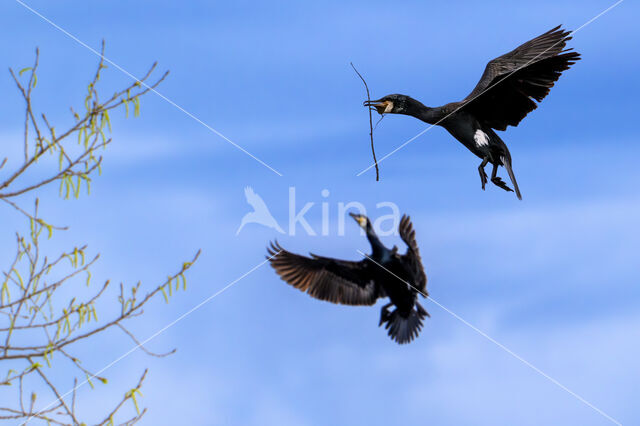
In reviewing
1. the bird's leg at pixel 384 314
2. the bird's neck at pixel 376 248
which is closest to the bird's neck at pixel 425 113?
the bird's neck at pixel 376 248

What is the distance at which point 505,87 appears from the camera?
31.8ft

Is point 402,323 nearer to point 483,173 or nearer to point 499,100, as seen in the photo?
point 483,173

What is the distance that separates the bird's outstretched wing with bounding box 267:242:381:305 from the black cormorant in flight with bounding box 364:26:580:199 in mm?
2033

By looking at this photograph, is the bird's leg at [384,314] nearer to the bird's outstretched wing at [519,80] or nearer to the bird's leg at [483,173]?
the bird's leg at [483,173]

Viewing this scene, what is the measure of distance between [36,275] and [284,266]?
10.0ft

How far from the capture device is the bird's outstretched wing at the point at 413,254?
695 cm

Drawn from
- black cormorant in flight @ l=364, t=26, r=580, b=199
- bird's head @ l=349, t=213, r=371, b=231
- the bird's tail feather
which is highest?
black cormorant in flight @ l=364, t=26, r=580, b=199

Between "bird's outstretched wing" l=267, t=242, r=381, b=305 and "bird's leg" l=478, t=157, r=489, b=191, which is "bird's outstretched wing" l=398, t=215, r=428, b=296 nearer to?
"bird's outstretched wing" l=267, t=242, r=381, b=305

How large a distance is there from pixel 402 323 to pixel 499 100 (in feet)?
11.8

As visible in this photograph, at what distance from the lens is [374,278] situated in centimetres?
771

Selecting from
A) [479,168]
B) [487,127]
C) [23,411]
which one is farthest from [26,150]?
[487,127]

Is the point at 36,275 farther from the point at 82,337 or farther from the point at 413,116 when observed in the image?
the point at 413,116

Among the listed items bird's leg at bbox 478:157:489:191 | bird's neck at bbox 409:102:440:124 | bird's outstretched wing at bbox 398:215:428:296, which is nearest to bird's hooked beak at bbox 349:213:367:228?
bird's outstretched wing at bbox 398:215:428:296

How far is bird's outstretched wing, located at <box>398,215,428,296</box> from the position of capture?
22.8 feet
